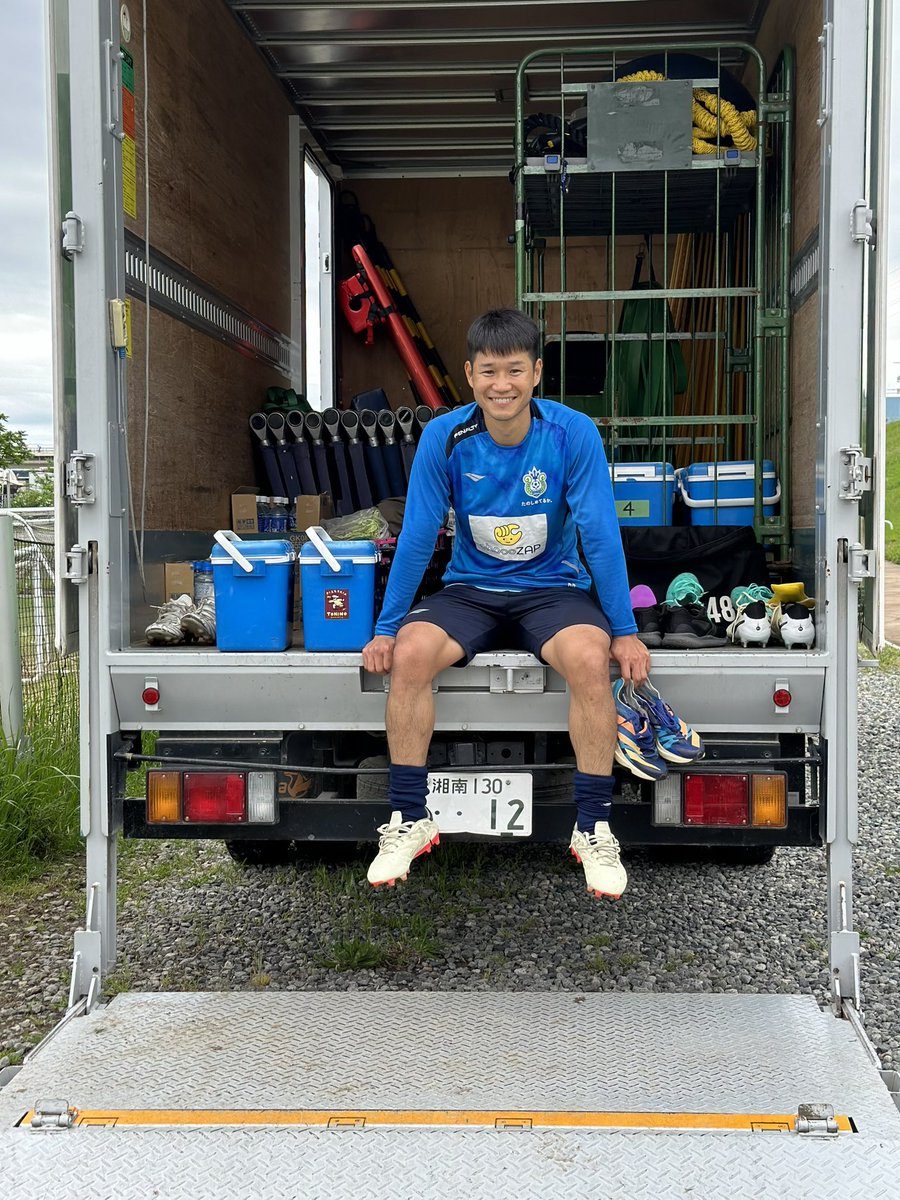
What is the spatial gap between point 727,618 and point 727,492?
3.44 feet

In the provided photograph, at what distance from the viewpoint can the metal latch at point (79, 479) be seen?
2.98 metres

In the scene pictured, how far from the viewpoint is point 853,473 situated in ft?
9.39

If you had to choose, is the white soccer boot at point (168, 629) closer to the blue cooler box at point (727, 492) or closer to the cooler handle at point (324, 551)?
the cooler handle at point (324, 551)

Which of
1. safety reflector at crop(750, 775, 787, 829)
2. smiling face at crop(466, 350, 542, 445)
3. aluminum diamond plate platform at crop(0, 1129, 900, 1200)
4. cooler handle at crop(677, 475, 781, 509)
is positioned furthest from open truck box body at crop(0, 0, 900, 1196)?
smiling face at crop(466, 350, 542, 445)

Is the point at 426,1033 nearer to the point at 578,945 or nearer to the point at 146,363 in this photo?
the point at 578,945

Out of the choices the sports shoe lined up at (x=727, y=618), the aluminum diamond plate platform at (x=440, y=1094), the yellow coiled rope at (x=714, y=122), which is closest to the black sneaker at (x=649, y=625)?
the sports shoe lined up at (x=727, y=618)

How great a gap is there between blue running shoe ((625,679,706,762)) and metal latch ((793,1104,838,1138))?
0.83 metres

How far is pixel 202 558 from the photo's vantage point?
405 cm

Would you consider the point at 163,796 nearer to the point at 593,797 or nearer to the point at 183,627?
the point at 183,627

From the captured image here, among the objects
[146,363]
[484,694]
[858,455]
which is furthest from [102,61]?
[858,455]

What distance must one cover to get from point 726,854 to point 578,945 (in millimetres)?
871

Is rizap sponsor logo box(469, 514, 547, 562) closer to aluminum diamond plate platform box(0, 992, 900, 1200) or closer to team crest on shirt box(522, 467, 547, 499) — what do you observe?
team crest on shirt box(522, 467, 547, 499)

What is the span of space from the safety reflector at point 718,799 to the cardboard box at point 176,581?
166cm

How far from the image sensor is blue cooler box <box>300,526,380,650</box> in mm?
3082
